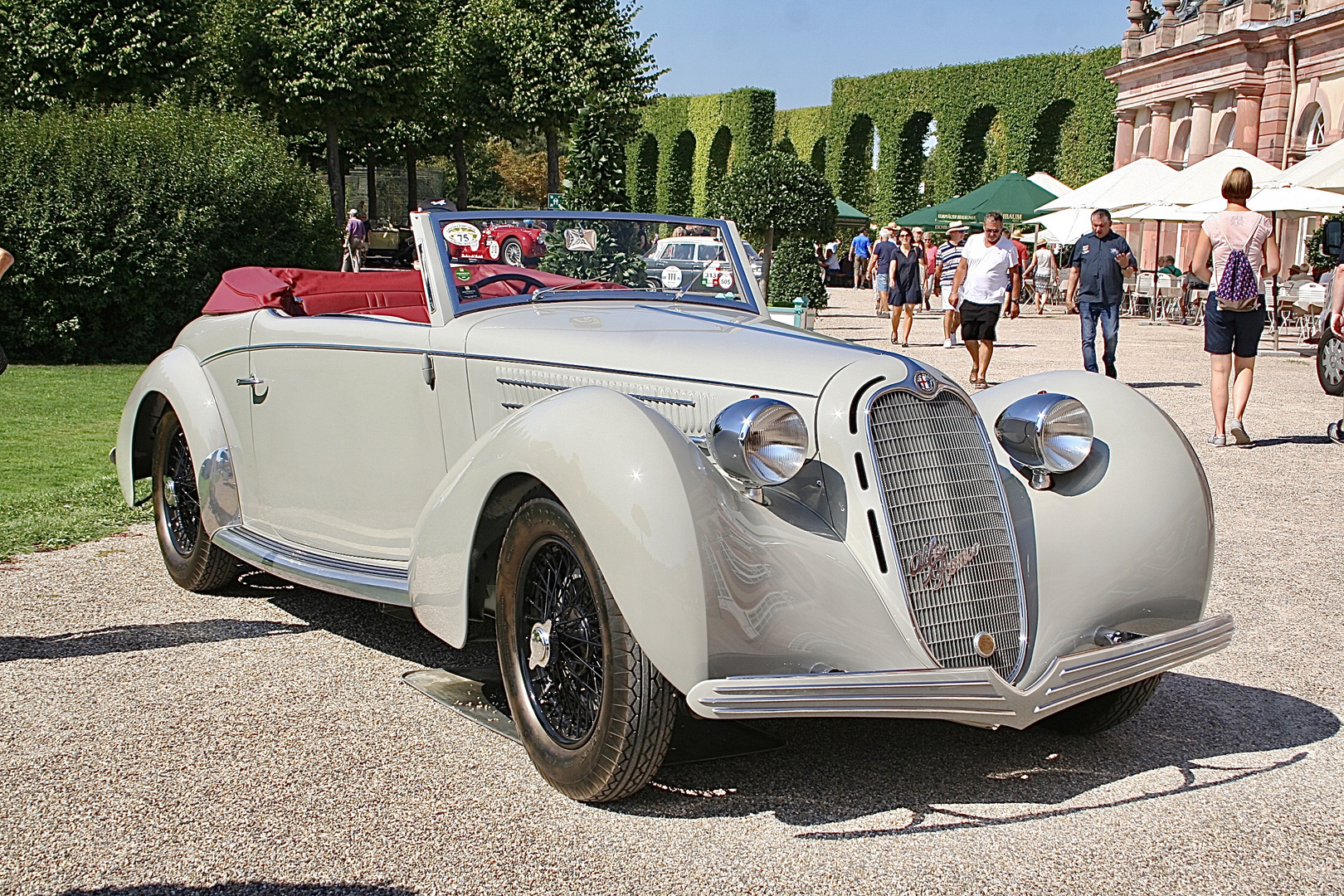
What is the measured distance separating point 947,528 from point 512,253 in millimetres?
2166

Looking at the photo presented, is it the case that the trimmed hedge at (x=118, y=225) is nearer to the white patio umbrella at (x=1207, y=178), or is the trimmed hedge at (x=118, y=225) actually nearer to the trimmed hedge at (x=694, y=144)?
the white patio umbrella at (x=1207, y=178)

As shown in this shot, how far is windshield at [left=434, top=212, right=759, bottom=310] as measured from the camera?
473 cm

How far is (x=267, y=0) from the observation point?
2802 cm

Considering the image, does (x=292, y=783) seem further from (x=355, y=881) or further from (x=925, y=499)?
(x=925, y=499)

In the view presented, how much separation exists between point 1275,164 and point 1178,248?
406 centimetres

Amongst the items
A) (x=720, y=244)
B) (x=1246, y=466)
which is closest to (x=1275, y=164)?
(x=1246, y=466)

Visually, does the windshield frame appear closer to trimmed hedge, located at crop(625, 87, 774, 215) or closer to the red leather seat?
the red leather seat

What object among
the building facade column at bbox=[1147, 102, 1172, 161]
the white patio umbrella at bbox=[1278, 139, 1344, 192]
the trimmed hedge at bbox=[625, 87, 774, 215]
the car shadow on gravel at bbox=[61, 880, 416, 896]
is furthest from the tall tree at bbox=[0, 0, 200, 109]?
the trimmed hedge at bbox=[625, 87, 774, 215]

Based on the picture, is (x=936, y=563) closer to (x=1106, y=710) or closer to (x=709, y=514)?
(x=709, y=514)

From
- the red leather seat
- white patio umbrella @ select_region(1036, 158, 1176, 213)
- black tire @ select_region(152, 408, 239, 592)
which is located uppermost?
white patio umbrella @ select_region(1036, 158, 1176, 213)

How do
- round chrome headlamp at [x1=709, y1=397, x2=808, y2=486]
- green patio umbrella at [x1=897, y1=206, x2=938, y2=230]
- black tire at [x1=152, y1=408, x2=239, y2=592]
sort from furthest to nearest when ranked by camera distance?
1. green patio umbrella at [x1=897, y1=206, x2=938, y2=230]
2. black tire at [x1=152, y1=408, x2=239, y2=592]
3. round chrome headlamp at [x1=709, y1=397, x2=808, y2=486]

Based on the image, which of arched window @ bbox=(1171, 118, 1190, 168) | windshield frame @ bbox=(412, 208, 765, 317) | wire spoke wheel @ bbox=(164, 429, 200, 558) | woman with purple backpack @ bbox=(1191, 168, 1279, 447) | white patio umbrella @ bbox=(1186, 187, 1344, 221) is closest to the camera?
windshield frame @ bbox=(412, 208, 765, 317)

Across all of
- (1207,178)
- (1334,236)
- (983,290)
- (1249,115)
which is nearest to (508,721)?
(1334,236)

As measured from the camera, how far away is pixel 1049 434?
3.93 metres
